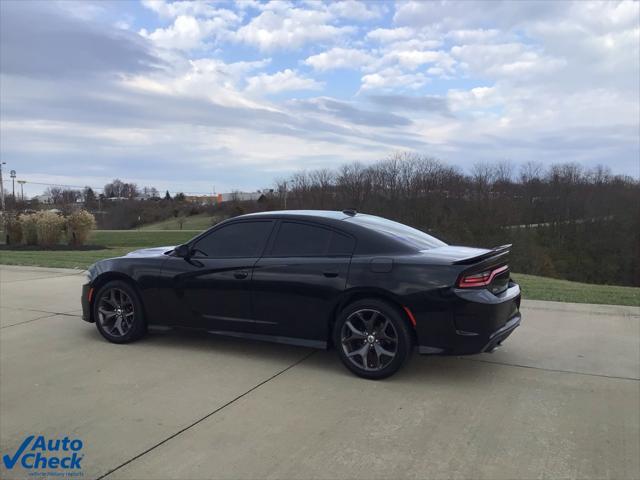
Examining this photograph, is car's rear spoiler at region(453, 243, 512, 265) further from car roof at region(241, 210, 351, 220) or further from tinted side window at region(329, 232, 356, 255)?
car roof at region(241, 210, 351, 220)

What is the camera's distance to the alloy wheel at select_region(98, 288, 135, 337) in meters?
5.74

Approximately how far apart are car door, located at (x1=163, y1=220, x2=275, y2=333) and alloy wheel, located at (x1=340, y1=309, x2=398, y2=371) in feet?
3.43

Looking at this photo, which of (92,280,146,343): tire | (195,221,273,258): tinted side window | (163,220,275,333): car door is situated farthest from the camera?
(92,280,146,343): tire

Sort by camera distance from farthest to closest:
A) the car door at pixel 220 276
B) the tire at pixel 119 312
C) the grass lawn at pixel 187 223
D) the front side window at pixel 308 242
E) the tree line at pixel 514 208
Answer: the grass lawn at pixel 187 223, the tree line at pixel 514 208, the tire at pixel 119 312, the car door at pixel 220 276, the front side window at pixel 308 242

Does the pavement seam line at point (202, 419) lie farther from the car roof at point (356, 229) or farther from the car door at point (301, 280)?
the car roof at point (356, 229)

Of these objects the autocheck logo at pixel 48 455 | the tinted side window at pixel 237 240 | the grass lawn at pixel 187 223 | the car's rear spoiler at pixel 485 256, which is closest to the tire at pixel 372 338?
the car's rear spoiler at pixel 485 256

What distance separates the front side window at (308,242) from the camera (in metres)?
4.85

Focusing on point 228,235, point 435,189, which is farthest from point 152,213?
point 228,235

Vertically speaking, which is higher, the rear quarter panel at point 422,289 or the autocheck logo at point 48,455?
the rear quarter panel at point 422,289

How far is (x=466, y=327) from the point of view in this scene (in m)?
4.26

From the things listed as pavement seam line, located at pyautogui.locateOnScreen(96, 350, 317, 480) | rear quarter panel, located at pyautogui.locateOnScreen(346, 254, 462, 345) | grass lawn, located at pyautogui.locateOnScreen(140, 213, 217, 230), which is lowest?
→ grass lawn, located at pyautogui.locateOnScreen(140, 213, 217, 230)

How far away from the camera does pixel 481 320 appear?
14.0ft

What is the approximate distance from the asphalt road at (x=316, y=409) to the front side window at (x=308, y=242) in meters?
1.09

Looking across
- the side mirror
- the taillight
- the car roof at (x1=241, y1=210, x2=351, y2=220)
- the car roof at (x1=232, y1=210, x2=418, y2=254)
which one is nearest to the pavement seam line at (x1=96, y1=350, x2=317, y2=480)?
the car roof at (x1=232, y1=210, x2=418, y2=254)
